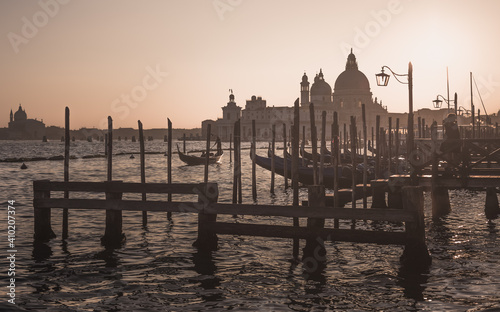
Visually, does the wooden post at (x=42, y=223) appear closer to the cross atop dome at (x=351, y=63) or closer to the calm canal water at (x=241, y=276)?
the calm canal water at (x=241, y=276)

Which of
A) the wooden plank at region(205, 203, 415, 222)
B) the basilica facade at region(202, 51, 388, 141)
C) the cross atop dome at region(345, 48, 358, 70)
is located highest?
the cross atop dome at region(345, 48, 358, 70)

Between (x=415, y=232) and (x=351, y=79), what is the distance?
135799 millimetres

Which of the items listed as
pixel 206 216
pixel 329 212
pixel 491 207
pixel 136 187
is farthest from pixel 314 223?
pixel 491 207

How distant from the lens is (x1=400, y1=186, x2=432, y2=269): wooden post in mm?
7941

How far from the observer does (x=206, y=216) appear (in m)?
8.88

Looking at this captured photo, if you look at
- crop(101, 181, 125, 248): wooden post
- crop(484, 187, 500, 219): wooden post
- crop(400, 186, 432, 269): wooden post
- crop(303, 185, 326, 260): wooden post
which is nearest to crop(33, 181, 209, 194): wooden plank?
crop(101, 181, 125, 248): wooden post

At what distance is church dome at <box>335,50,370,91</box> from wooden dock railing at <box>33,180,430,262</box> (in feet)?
441

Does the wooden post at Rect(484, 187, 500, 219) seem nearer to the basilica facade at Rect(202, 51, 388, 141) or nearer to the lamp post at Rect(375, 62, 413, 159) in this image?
the lamp post at Rect(375, 62, 413, 159)

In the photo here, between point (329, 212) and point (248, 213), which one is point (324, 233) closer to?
point (329, 212)

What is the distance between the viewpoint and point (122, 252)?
382 inches

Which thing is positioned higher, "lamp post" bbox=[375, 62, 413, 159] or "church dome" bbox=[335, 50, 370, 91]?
"church dome" bbox=[335, 50, 370, 91]

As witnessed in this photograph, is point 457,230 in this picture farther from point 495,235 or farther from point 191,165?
point 191,165

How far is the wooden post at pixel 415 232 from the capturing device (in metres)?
7.94

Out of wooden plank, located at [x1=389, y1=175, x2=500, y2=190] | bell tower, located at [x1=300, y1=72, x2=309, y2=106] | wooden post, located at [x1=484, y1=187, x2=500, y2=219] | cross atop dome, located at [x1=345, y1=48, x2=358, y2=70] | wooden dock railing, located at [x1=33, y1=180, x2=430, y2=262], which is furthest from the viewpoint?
bell tower, located at [x1=300, y1=72, x2=309, y2=106]
